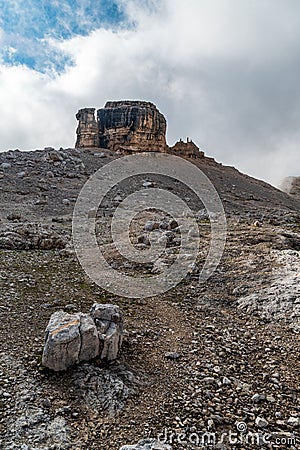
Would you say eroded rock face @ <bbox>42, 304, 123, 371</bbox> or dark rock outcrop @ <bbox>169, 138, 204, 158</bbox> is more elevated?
dark rock outcrop @ <bbox>169, 138, 204, 158</bbox>

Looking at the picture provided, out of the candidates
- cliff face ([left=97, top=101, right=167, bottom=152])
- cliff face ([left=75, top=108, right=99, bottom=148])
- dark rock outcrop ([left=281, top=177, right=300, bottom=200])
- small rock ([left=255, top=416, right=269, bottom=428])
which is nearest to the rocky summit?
small rock ([left=255, top=416, right=269, bottom=428])

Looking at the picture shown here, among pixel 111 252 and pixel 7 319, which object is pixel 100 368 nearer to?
pixel 7 319

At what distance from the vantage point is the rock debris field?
442cm

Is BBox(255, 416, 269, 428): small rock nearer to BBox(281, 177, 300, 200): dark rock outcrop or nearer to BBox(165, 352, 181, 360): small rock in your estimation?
BBox(165, 352, 181, 360): small rock

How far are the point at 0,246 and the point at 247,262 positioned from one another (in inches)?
327

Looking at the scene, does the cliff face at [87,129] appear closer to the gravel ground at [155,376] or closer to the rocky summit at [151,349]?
the rocky summit at [151,349]

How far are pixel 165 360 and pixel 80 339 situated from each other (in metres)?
1.62

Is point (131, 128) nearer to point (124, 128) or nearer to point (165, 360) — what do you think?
point (124, 128)

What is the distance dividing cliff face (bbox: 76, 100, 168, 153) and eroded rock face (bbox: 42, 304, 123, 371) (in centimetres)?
4824

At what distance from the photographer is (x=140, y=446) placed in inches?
161

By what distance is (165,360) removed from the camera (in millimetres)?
6133

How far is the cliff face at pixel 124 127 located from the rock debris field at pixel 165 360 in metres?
42.5

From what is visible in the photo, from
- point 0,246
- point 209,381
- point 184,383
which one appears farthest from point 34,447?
point 0,246

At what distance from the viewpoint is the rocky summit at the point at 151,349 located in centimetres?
446
